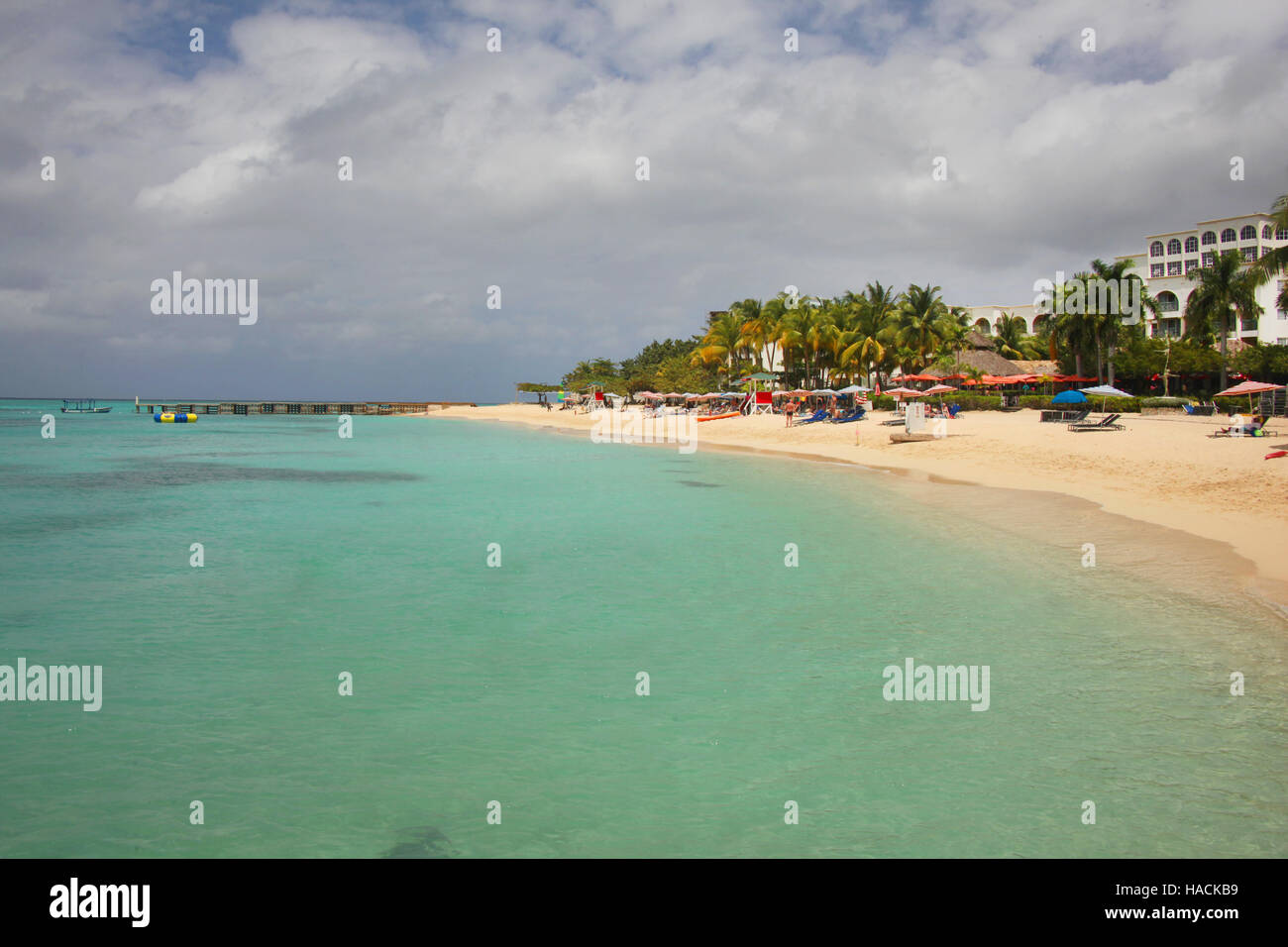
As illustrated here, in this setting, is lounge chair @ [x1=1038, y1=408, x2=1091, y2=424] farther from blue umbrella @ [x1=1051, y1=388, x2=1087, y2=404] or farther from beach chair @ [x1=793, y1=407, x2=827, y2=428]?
beach chair @ [x1=793, y1=407, x2=827, y2=428]

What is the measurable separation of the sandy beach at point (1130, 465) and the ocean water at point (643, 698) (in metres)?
1.57

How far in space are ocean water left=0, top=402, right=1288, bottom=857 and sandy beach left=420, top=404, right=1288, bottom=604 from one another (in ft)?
5.14

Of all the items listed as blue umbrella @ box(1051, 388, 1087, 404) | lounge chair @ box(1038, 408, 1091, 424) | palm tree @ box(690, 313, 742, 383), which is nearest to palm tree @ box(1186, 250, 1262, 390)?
lounge chair @ box(1038, 408, 1091, 424)

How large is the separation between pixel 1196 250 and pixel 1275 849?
105626 mm

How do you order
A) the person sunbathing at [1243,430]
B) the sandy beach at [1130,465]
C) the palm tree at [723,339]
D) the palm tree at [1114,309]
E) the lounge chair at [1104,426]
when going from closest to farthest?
the sandy beach at [1130,465]
the person sunbathing at [1243,430]
the lounge chair at [1104,426]
the palm tree at [1114,309]
the palm tree at [723,339]

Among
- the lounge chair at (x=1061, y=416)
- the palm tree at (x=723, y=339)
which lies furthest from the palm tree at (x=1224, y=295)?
the palm tree at (x=723, y=339)

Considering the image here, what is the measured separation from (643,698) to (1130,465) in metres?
21.4

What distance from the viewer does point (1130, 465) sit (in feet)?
76.9

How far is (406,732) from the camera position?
23.1 ft

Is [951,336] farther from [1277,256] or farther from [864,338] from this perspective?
[1277,256]

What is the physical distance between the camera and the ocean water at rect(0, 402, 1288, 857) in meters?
5.49

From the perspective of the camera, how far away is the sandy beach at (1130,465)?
1545 cm

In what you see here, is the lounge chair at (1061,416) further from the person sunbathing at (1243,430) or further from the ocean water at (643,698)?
the ocean water at (643,698)
